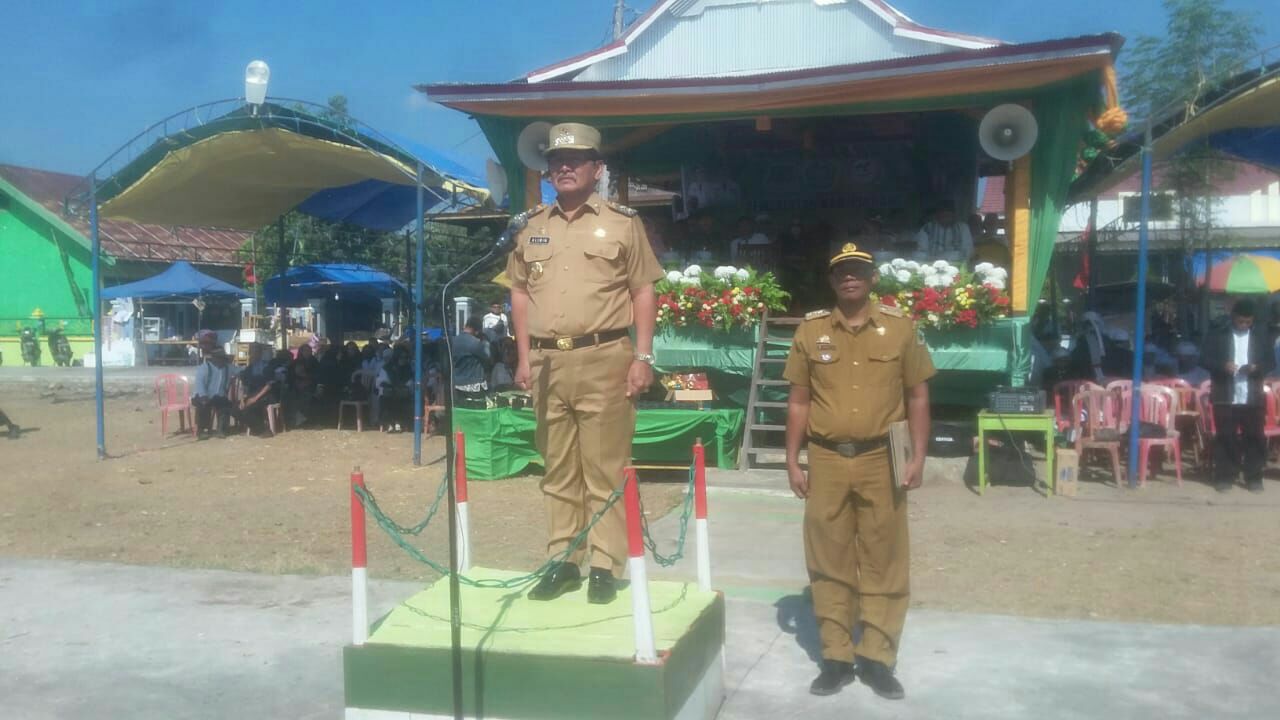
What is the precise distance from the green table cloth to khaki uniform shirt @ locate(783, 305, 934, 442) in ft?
18.8

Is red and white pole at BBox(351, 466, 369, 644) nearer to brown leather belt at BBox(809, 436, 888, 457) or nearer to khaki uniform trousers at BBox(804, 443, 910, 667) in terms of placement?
khaki uniform trousers at BBox(804, 443, 910, 667)

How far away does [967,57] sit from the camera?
9.81 meters

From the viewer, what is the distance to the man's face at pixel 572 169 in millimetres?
4469

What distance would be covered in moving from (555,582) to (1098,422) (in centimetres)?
753

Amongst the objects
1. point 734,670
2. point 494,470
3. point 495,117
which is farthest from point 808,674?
point 495,117

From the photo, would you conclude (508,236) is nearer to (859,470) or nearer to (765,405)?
(859,470)

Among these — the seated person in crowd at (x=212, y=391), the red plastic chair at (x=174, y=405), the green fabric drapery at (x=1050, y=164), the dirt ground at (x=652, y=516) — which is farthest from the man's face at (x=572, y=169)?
the red plastic chair at (x=174, y=405)

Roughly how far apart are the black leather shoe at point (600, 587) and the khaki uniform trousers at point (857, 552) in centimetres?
84

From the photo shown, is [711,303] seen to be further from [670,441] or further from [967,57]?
[967,57]

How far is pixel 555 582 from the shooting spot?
4664 mm

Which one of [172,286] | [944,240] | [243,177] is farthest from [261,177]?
[172,286]

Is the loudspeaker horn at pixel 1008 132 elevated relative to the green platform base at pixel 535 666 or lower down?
elevated

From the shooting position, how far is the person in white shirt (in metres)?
11.0

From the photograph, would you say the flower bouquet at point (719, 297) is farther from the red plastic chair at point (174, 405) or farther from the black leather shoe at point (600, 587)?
the red plastic chair at point (174, 405)
